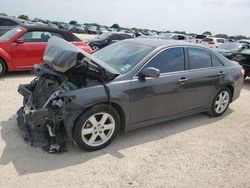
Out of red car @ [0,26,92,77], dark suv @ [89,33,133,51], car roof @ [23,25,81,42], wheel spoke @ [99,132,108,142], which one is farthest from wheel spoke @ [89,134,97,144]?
dark suv @ [89,33,133,51]

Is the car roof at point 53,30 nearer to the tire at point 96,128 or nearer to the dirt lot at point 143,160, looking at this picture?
the dirt lot at point 143,160

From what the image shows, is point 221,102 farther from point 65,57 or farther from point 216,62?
point 65,57

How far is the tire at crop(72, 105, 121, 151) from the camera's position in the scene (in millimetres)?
4012

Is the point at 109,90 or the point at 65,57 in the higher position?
the point at 65,57

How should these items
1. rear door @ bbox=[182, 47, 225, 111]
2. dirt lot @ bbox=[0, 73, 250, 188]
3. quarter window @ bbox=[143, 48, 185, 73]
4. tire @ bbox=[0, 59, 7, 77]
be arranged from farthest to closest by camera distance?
tire @ bbox=[0, 59, 7, 77], rear door @ bbox=[182, 47, 225, 111], quarter window @ bbox=[143, 48, 185, 73], dirt lot @ bbox=[0, 73, 250, 188]

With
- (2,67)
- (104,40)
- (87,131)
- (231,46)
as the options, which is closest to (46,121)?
(87,131)

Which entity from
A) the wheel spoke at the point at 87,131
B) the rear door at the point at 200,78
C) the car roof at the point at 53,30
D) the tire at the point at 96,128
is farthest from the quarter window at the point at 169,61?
the car roof at the point at 53,30

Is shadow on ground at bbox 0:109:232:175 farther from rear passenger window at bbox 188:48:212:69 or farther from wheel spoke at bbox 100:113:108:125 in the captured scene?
rear passenger window at bbox 188:48:212:69

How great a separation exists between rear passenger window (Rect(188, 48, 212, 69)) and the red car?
4.94m

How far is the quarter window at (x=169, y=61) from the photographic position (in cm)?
478

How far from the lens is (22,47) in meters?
8.45

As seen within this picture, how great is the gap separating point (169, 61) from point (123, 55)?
81cm

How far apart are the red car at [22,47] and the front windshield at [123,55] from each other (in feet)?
12.5

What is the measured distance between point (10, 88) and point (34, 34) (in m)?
2.31
